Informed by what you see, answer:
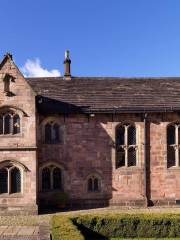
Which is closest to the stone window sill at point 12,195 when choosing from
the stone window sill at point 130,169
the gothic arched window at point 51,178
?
the gothic arched window at point 51,178

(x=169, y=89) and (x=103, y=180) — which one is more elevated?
(x=169, y=89)

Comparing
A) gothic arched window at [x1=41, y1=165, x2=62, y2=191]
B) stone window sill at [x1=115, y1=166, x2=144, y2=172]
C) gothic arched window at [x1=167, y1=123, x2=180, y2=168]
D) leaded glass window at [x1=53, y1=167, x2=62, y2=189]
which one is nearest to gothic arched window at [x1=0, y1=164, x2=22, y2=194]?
gothic arched window at [x1=41, y1=165, x2=62, y2=191]

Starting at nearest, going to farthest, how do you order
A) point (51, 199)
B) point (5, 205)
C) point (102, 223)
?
point (102, 223) → point (5, 205) → point (51, 199)

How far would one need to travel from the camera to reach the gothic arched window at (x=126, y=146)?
25.6 meters

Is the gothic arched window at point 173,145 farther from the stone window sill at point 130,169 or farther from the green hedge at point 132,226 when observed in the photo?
the green hedge at point 132,226

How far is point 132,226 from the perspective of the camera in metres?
17.4

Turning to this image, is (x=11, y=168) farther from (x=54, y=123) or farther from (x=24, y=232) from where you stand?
(x=24, y=232)

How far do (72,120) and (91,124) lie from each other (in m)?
1.30

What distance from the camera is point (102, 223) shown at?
57.0 ft

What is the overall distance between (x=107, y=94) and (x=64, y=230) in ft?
47.0

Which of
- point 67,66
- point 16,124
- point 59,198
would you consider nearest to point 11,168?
point 16,124

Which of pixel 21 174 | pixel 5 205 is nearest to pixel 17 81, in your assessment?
pixel 21 174

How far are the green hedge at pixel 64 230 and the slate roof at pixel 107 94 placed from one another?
34.0ft

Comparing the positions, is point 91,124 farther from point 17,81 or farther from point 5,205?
point 5,205
